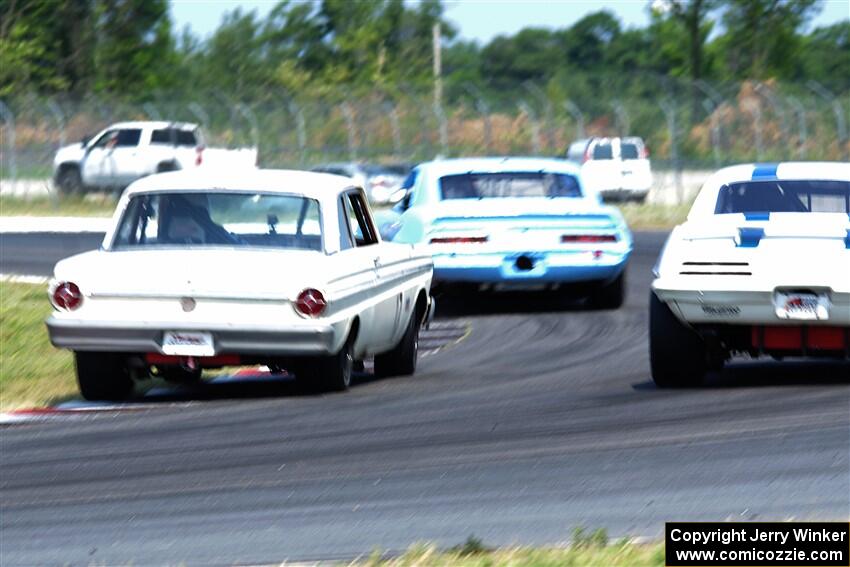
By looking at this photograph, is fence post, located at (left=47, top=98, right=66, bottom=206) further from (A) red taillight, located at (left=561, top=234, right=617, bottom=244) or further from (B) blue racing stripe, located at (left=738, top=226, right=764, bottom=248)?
(B) blue racing stripe, located at (left=738, top=226, right=764, bottom=248)

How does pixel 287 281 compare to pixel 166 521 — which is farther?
pixel 287 281

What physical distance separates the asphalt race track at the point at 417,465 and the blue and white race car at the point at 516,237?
147 inches

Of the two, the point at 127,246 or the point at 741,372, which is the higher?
the point at 127,246

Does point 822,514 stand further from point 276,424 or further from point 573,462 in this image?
point 276,424

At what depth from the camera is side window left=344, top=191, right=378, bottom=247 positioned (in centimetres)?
1156

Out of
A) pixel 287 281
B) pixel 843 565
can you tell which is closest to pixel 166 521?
pixel 843 565

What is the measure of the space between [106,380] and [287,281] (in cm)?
131

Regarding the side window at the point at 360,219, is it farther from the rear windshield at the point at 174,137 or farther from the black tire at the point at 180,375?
the rear windshield at the point at 174,137

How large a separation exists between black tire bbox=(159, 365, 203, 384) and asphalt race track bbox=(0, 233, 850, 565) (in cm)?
20

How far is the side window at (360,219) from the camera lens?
455 inches

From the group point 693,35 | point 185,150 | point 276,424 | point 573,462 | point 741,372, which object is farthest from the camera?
point 693,35

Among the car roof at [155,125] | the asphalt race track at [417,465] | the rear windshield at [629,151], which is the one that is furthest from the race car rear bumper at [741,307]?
the car roof at [155,125]

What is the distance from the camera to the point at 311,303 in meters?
10.1

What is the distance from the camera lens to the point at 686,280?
33.3 feet
